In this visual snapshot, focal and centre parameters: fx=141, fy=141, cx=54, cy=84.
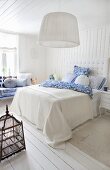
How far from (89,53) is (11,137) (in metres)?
3.14

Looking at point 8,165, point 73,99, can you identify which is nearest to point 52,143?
point 8,165

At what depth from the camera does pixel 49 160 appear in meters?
1.87

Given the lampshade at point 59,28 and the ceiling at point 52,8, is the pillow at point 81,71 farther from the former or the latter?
the lampshade at point 59,28

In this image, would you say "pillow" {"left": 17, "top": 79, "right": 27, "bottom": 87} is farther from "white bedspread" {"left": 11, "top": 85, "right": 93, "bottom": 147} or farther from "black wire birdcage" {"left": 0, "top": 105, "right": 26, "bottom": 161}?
"black wire birdcage" {"left": 0, "top": 105, "right": 26, "bottom": 161}

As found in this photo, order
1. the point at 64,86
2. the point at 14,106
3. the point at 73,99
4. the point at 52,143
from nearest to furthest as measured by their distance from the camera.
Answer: the point at 52,143 → the point at 73,99 → the point at 64,86 → the point at 14,106

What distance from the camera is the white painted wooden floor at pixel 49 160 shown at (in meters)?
1.74

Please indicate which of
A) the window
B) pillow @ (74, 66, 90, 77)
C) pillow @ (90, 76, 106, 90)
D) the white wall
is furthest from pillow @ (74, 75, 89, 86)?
the window

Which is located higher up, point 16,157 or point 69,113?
point 69,113

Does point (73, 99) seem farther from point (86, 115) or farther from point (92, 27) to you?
point (92, 27)

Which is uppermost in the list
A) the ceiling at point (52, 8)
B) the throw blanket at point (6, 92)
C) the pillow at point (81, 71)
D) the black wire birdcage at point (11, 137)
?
the ceiling at point (52, 8)

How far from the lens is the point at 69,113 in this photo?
2.53 m

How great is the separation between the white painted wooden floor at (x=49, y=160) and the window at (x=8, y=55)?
3409mm

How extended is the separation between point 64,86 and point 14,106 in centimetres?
136

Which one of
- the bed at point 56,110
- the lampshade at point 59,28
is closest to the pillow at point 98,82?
the bed at point 56,110
